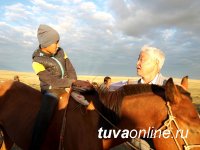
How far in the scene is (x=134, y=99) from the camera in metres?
4.54

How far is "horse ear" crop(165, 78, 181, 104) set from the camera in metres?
3.89

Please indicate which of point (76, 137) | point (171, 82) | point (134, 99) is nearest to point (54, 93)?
point (76, 137)

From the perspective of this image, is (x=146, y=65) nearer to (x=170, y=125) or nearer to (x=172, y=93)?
(x=172, y=93)

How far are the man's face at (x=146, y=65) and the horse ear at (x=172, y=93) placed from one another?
1.51 meters

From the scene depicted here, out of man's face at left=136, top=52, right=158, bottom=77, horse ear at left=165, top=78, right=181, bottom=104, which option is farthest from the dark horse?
man's face at left=136, top=52, right=158, bottom=77

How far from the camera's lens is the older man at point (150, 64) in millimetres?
5457

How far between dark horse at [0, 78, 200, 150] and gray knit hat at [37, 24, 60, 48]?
989 millimetres

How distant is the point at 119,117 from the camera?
14.8 ft

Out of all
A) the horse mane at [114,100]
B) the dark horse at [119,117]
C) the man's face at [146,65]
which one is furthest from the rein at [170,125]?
the man's face at [146,65]

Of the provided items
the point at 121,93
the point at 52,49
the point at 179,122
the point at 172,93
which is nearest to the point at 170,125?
the point at 179,122

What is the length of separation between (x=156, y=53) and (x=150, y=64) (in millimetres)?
244

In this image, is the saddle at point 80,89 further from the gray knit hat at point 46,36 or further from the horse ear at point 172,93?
the horse ear at point 172,93

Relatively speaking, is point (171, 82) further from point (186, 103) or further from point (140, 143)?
point (140, 143)

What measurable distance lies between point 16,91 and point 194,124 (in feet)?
11.5
